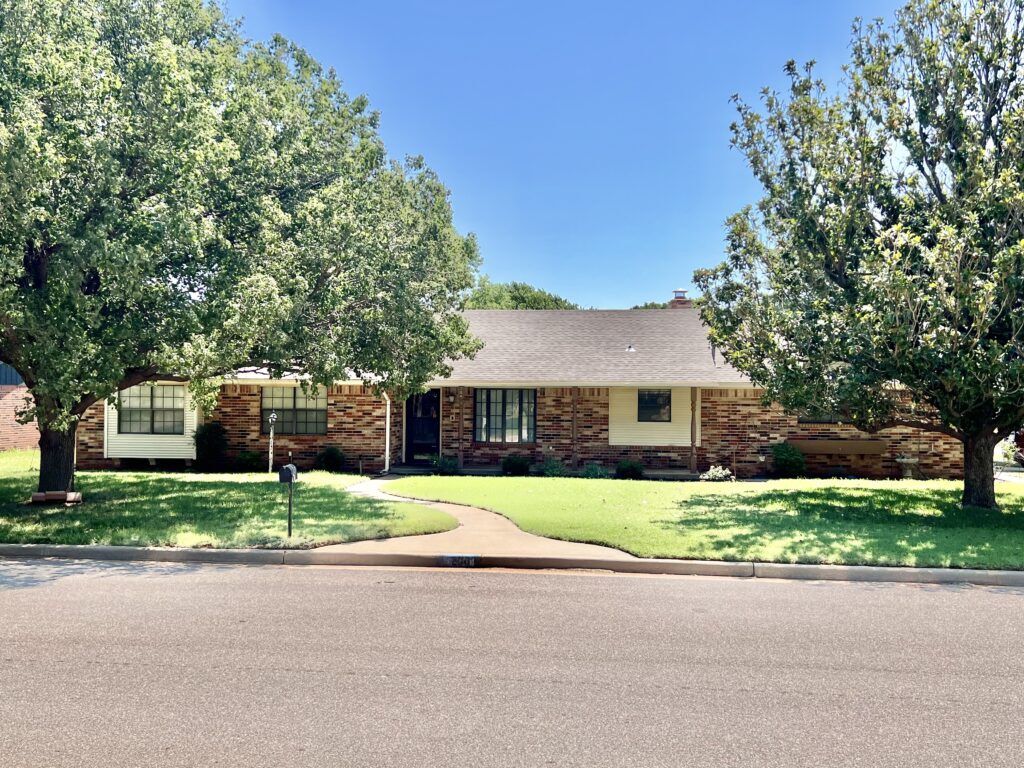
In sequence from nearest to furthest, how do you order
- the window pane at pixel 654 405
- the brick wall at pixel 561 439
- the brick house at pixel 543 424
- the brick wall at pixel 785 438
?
the brick wall at pixel 785 438 < the brick house at pixel 543 424 < the brick wall at pixel 561 439 < the window pane at pixel 654 405

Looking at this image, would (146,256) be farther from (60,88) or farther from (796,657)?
(796,657)

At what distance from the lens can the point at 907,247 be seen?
11406 millimetres

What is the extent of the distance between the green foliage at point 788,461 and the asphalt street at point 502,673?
1166cm

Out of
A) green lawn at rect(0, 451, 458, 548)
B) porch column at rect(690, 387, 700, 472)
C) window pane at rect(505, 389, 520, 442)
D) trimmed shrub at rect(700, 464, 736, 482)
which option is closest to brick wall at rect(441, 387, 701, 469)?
window pane at rect(505, 389, 520, 442)

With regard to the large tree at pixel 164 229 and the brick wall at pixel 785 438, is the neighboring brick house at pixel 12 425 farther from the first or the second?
the brick wall at pixel 785 438

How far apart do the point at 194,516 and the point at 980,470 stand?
1275 cm

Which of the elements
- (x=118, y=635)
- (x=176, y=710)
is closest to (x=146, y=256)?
(x=118, y=635)

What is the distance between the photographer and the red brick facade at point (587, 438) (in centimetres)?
Result: 1995

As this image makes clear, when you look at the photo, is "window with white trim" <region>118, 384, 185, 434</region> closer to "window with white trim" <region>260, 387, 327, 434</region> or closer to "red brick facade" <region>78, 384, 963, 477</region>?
"red brick facade" <region>78, 384, 963, 477</region>

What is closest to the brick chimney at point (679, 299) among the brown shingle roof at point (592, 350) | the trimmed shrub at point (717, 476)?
the brown shingle roof at point (592, 350)

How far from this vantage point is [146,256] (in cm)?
970

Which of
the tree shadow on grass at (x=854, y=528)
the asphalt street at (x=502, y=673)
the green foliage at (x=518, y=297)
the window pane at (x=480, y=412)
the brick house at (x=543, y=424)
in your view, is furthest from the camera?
the green foliage at (x=518, y=297)

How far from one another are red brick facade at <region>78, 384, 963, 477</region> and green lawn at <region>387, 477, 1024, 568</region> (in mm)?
2431

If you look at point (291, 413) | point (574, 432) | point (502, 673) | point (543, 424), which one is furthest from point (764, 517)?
point (291, 413)
